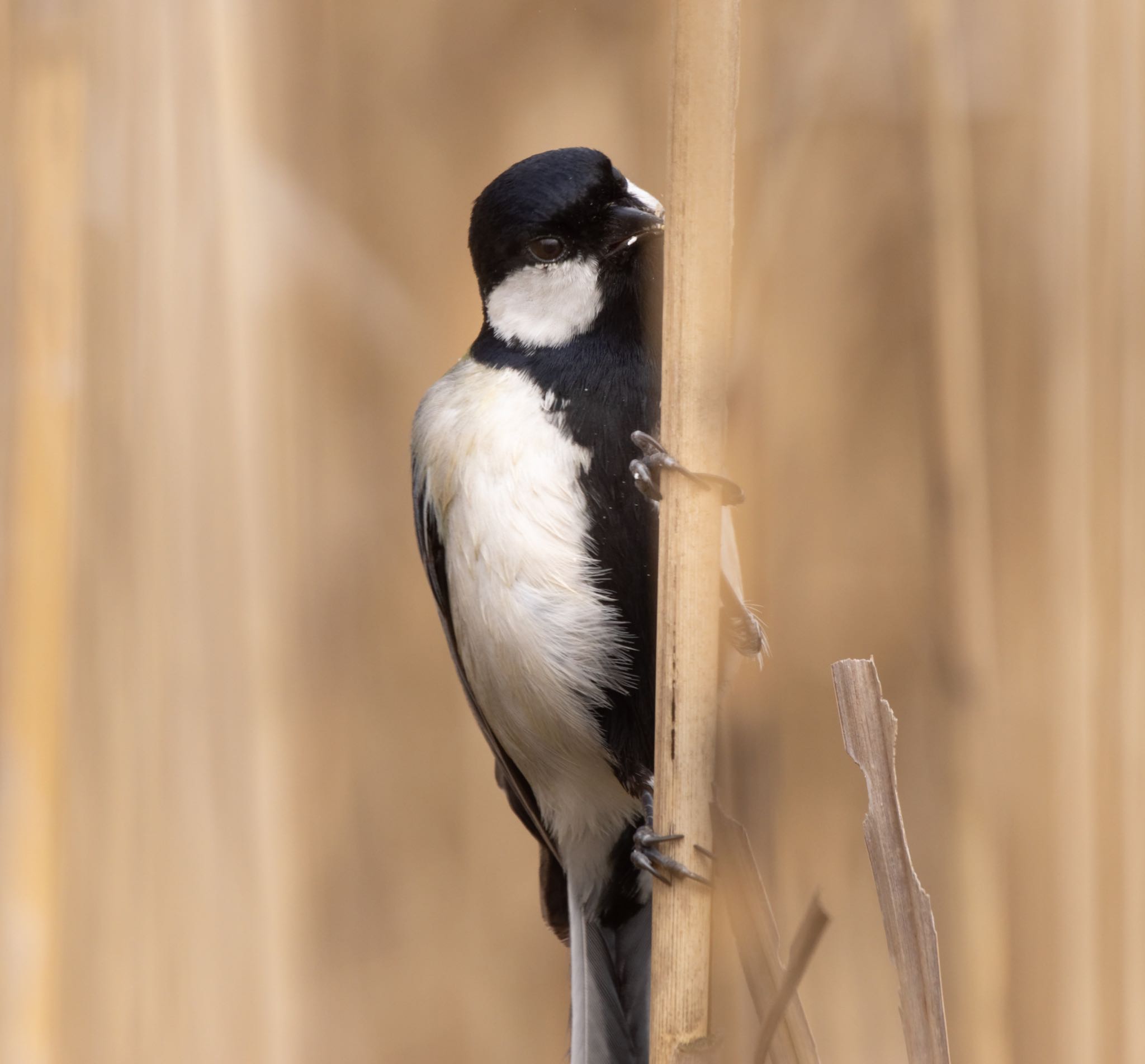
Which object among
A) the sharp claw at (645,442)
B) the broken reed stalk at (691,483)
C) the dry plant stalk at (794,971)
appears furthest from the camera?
the sharp claw at (645,442)

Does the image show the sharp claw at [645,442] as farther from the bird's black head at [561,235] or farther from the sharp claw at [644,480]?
the bird's black head at [561,235]

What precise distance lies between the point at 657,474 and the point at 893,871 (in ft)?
1.23

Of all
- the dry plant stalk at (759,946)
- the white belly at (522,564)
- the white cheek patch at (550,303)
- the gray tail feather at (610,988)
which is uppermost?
the white cheek patch at (550,303)

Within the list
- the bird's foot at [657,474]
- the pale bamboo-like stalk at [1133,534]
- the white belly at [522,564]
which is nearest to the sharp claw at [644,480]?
the bird's foot at [657,474]

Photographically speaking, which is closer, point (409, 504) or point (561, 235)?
point (561, 235)

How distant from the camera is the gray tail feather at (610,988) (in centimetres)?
104

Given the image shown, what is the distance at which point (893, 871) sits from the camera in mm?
645

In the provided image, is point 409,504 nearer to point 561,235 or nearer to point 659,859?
point 561,235

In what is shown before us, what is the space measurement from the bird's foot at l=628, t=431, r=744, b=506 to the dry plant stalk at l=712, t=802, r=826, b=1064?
0.23 metres

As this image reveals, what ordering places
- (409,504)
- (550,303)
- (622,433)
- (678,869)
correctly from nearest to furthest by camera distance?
1. (678,869)
2. (622,433)
3. (550,303)
4. (409,504)

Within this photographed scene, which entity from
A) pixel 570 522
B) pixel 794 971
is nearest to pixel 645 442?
pixel 570 522

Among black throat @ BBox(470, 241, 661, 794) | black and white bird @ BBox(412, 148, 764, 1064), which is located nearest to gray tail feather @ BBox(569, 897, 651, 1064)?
black and white bird @ BBox(412, 148, 764, 1064)

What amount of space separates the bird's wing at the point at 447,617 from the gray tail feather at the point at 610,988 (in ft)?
0.31

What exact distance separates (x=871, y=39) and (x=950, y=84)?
0.36 ft
